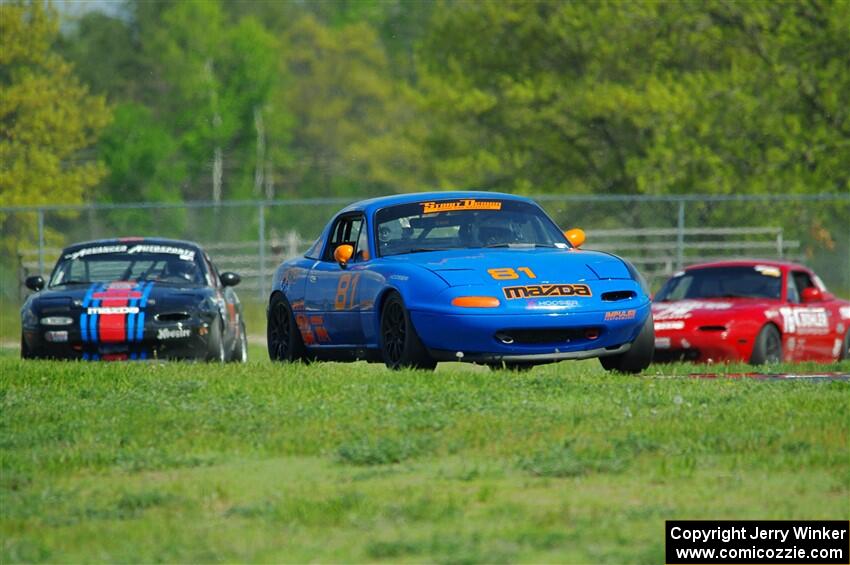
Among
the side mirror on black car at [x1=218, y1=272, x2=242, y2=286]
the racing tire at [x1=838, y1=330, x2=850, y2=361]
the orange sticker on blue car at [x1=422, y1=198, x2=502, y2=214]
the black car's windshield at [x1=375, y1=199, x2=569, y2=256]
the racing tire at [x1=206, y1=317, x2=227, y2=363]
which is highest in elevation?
the orange sticker on blue car at [x1=422, y1=198, x2=502, y2=214]

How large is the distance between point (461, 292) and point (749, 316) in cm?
613

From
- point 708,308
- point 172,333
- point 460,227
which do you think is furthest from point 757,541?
point 708,308

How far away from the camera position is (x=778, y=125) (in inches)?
1455

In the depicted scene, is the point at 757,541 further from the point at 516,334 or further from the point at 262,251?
the point at 262,251

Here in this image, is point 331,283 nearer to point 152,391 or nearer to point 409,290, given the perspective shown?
point 409,290

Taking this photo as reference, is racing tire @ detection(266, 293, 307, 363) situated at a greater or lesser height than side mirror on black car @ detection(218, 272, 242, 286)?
lesser

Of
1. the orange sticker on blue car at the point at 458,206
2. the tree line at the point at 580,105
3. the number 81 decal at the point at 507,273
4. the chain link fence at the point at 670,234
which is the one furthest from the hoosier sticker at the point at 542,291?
the tree line at the point at 580,105

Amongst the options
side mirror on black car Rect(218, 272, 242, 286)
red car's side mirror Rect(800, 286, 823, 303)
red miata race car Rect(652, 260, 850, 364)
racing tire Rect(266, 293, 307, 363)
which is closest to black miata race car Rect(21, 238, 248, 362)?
side mirror on black car Rect(218, 272, 242, 286)

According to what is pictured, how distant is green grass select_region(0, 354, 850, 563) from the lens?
6348 mm

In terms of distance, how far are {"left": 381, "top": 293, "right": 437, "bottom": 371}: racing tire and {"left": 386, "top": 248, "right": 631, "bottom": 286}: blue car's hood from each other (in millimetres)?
381

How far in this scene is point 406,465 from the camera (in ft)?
25.9

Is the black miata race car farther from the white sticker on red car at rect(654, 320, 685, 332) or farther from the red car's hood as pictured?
the red car's hood

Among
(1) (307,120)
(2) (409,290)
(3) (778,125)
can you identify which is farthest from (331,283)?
(1) (307,120)

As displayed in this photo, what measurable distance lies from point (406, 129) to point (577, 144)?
1266 cm
